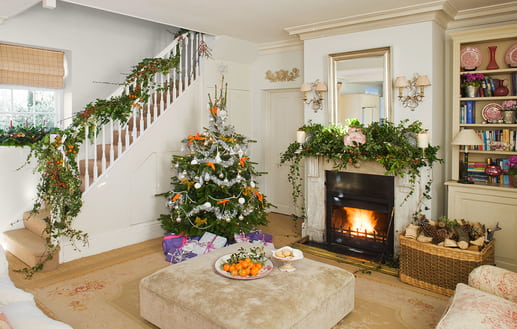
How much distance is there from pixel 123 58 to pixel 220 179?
275 centimetres

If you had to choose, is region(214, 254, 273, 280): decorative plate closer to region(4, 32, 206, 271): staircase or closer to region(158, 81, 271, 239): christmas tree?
region(158, 81, 271, 239): christmas tree

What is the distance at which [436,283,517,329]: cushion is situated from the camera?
6.98 ft

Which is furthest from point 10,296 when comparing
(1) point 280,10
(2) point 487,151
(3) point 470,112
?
(3) point 470,112

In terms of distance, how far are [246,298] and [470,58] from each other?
3510 millimetres

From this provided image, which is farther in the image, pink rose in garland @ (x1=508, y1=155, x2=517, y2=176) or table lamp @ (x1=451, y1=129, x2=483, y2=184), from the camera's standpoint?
table lamp @ (x1=451, y1=129, x2=483, y2=184)

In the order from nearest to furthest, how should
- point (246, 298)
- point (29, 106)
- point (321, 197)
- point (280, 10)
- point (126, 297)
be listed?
point (246, 298) < point (126, 297) < point (280, 10) < point (321, 197) < point (29, 106)

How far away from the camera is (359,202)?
15.1 feet

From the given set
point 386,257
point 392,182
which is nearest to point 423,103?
point 392,182

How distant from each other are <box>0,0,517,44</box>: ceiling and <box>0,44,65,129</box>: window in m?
0.74

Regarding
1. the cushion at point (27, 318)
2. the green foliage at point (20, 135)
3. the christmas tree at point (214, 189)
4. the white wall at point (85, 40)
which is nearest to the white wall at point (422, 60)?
the christmas tree at point (214, 189)

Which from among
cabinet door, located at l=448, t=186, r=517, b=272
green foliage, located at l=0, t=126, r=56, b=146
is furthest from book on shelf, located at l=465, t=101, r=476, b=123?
green foliage, located at l=0, t=126, r=56, b=146

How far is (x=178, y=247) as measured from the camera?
4461mm

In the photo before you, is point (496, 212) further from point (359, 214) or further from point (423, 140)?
point (359, 214)

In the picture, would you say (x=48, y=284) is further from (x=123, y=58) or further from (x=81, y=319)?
(x=123, y=58)
